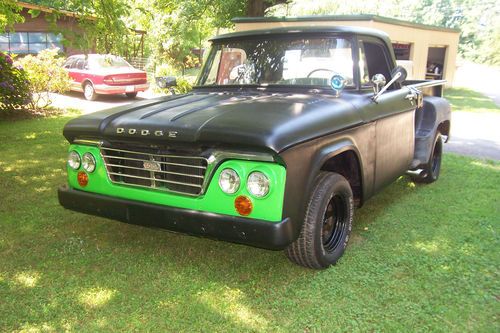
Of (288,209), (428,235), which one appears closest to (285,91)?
(288,209)

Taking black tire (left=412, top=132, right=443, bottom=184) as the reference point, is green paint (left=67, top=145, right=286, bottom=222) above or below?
above

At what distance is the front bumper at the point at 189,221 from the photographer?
284 cm

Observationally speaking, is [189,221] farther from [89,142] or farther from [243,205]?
[89,142]

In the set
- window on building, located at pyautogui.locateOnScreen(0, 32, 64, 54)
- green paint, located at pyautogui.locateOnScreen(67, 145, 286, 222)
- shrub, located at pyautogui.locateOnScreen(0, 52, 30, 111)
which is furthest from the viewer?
window on building, located at pyautogui.locateOnScreen(0, 32, 64, 54)

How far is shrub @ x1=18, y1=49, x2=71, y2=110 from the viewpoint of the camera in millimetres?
12375

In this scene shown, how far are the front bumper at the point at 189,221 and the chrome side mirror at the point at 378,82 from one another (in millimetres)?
1709

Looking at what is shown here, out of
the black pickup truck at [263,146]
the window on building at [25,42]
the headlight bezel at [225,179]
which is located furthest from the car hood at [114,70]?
the headlight bezel at [225,179]

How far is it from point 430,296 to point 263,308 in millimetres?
1169

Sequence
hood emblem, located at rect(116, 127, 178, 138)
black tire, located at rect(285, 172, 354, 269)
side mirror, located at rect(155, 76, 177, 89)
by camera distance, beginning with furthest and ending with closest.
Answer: side mirror, located at rect(155, 76, 177, 89)
black tire, located at rect(285, 172, 354, 269)
hood emblem, located at rect(116, 127, 178, 138)

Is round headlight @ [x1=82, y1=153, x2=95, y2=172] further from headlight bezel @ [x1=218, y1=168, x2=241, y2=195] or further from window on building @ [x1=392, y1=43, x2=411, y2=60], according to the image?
window on building @ [x1=392, y1=43, x2=411, y2=60]

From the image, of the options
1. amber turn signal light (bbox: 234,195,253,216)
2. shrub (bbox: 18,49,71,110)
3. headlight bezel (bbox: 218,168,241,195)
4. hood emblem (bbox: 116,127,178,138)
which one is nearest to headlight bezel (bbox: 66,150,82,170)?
hood emblem (bbox: 116,127,178,138)

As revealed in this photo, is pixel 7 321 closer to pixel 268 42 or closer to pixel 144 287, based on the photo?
pixel 144 287

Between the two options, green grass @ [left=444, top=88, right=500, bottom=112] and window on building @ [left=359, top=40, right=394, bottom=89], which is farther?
green grass @ [left=444, top=88, right=500, bottom=112]

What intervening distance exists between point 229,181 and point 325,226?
3.55 ft
